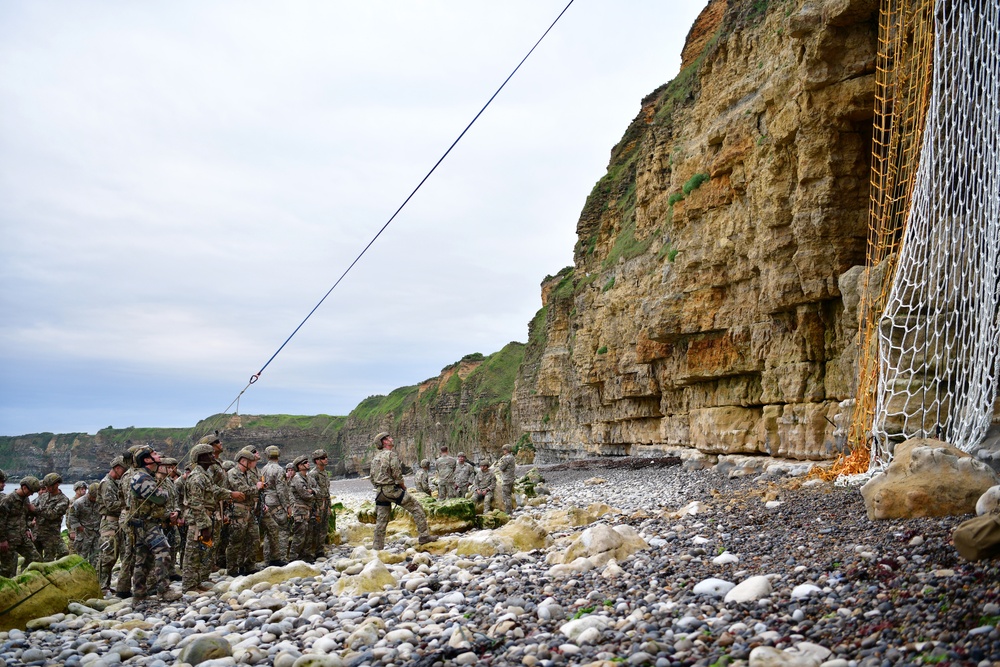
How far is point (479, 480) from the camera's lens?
17234 mm

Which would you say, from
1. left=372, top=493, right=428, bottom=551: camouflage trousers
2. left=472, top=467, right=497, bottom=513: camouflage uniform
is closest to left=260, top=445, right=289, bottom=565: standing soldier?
left=372, top=493, right=428, bottom=551: camouflage trousers

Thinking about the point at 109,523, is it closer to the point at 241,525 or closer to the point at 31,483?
the point at 31,483

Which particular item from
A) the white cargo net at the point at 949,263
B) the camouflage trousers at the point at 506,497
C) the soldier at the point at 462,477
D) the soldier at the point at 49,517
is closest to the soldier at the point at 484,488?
the camouflage trousers at the point at 506,497

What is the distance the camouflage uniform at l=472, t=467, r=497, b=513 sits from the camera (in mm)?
17250

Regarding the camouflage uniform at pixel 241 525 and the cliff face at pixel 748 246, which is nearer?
the camouflage uniform at pixel 241 525

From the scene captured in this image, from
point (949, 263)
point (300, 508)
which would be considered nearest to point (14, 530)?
point (300, 508)

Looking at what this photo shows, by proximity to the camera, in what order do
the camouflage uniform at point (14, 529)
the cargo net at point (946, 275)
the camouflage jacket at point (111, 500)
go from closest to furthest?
the cargo net at point (946, 275) < the camouflage jacket at point (111, 500) < the camouflage uniform at point (14, 529)

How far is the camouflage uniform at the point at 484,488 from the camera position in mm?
17250

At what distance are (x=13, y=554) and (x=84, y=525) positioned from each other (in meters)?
1.59

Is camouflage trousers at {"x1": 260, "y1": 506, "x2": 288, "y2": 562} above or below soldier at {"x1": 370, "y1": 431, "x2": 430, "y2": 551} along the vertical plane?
below

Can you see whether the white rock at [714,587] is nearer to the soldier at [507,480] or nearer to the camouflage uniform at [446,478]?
the soldier at [507,480]

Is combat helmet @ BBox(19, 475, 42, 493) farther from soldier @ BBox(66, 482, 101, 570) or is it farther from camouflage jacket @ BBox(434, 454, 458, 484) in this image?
camouflage jacket @ BBox(434, 454, 458, 484)

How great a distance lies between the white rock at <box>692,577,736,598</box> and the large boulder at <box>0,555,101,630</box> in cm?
754

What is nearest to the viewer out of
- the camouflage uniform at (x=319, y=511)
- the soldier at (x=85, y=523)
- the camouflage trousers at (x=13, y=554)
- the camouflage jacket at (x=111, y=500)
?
the camouflage jacket at (x=111, y=500)
